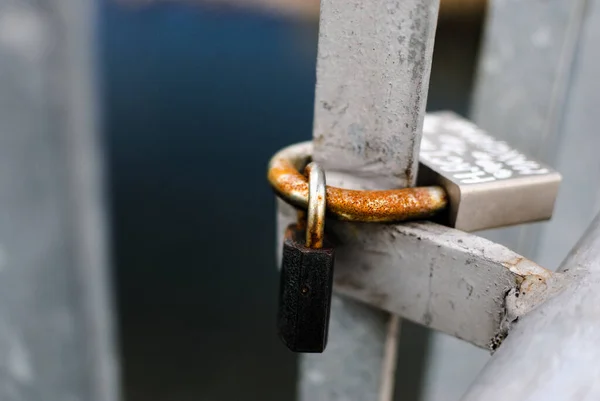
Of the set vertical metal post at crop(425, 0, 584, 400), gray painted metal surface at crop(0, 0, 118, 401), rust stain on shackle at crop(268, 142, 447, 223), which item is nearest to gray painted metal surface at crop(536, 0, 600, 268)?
vertical metal post at crop(425, 0, 584, 400)

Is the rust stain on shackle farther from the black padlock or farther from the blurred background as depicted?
the blurred background

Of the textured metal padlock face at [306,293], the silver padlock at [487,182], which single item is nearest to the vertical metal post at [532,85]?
the silver padlock at [487,182]

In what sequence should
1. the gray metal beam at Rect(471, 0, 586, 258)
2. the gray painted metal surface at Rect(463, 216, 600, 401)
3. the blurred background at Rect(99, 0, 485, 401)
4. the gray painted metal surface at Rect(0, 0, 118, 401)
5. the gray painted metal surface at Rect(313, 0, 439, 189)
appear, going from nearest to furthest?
the gray painted metal surface at Rect(463, 216, 600, 401) → the gray painted metal surface at Rect(313, 0, 439, 189) → the gray metal beam at Rect(471, 0, 586, 258) → the gray painted metal surface at Rect(0, 0, 118, 401) → the blurred background at Rect(99, 0, 485, 401)

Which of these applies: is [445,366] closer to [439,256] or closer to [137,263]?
[439,256]

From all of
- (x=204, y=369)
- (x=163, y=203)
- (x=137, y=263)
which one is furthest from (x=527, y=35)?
(x=163, y=203)

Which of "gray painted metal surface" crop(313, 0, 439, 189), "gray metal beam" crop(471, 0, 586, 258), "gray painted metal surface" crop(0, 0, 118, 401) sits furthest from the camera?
"gray painted metal surface" crop(0, 0, 118, 401)

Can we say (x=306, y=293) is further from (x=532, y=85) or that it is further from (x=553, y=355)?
(x=532, y=85)
